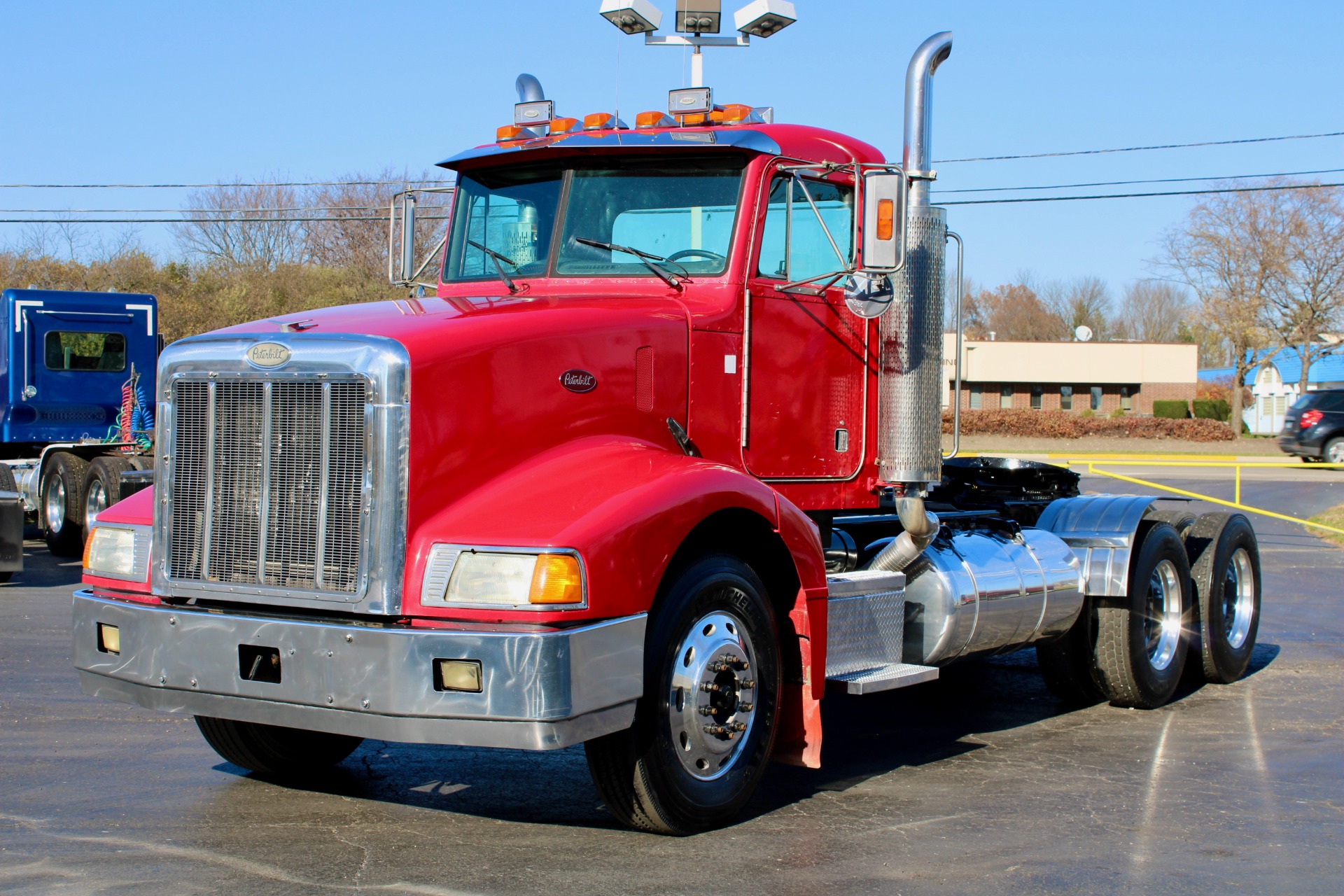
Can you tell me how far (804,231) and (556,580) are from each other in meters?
2.73

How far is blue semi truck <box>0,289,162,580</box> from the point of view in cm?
1681

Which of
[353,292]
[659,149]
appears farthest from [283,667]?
[353,292]

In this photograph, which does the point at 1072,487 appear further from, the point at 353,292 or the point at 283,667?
the point at 353,292

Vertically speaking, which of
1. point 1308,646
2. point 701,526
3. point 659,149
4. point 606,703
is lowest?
point 1308,646

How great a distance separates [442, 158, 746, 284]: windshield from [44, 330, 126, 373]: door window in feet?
42.5

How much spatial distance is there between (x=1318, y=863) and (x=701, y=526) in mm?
2624

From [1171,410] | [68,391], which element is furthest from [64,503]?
[1171,410]

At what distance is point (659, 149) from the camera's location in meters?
6.31

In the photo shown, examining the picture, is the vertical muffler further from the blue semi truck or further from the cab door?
the blue semi truck

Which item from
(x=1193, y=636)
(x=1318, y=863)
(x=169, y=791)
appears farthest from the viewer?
(x=1193, y=636)

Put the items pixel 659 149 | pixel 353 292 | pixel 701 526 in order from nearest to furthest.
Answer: pixel 701 526 < pixel 659 149 < pixel 353 292

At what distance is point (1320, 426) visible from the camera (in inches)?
1337

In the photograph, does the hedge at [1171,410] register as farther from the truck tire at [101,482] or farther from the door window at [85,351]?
the truck tire at [101,482]

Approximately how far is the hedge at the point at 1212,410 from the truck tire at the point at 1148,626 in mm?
57087
